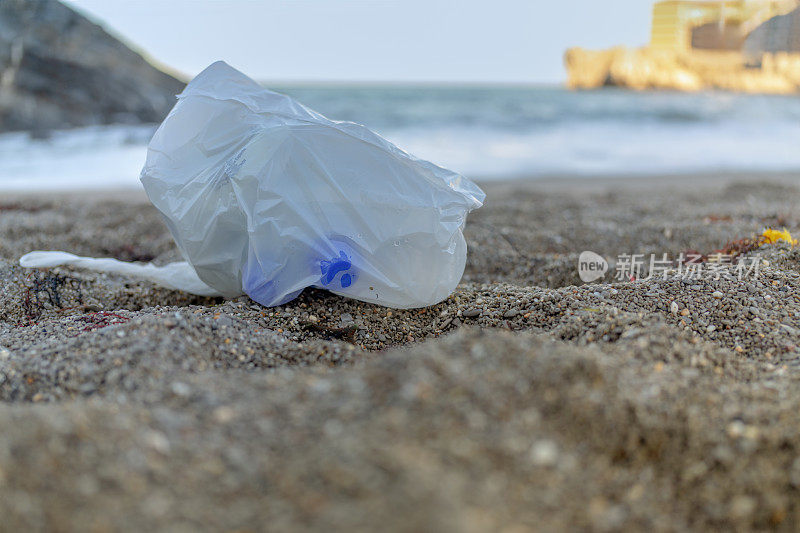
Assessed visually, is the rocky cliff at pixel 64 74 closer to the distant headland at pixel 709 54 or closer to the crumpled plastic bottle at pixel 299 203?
the crumpled plastic bottle at pixel 299 203

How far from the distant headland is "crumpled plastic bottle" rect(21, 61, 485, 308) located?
1898cm

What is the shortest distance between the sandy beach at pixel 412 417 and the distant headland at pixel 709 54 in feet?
62.6

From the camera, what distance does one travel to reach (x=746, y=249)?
2.72m

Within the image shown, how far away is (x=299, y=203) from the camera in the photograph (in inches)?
73.5

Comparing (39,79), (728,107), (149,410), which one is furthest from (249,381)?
(728,107)

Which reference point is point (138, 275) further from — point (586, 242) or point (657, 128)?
point (657, 128)

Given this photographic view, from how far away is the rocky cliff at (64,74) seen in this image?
10430 mm

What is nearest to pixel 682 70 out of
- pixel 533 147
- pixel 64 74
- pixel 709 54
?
pixel 709 54

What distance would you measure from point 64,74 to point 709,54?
25.6 m

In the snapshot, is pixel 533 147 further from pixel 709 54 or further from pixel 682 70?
pixel 682 70

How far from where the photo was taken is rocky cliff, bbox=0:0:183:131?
10.4 m

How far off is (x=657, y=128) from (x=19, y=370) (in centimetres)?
1320

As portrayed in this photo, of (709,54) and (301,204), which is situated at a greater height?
(709,54)

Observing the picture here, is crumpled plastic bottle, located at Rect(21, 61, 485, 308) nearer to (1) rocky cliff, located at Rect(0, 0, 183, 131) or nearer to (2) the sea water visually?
(2) the sea water
